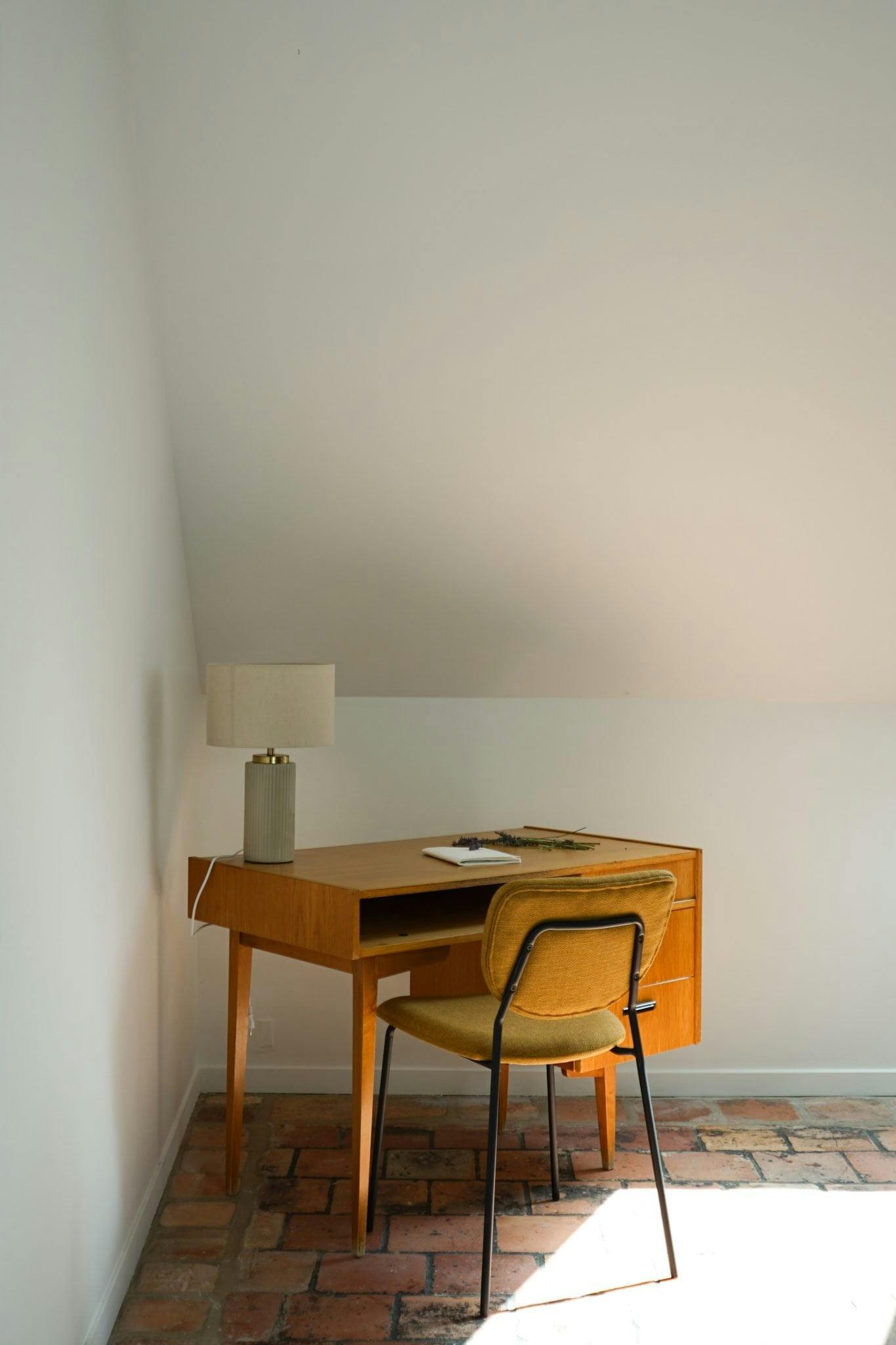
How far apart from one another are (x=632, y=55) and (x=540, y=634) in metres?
1.60

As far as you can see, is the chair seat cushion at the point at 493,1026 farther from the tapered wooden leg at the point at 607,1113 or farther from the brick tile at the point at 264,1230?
the brick tile at the point at 264,1230

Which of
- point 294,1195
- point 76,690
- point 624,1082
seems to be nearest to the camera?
point 76,690

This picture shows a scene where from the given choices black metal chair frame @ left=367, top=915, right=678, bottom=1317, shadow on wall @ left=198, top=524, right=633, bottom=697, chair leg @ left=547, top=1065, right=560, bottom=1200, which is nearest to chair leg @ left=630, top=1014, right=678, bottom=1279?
black metal chair frame @ left=367, top=915, right=678, bottom=1317

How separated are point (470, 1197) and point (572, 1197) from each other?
0.25 m

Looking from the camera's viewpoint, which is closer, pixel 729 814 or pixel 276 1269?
pixel 276 1269

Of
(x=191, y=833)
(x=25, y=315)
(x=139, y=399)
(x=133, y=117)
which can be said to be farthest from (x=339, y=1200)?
(x=133, y=117)

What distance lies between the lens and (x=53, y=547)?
1889 mm

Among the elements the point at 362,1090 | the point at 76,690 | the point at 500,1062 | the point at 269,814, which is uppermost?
the point at 76,690

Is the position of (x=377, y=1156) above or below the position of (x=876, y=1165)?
above

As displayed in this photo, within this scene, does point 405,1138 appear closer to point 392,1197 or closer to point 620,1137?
point 392,1197

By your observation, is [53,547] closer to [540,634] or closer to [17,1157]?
[17,1157]

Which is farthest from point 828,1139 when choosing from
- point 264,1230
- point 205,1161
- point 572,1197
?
point 205,1161

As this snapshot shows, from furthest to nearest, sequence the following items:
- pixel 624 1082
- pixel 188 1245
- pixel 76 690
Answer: pixel 624 1082 < pixel 188 1245 < pixel 76 690

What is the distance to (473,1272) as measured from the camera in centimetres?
249
